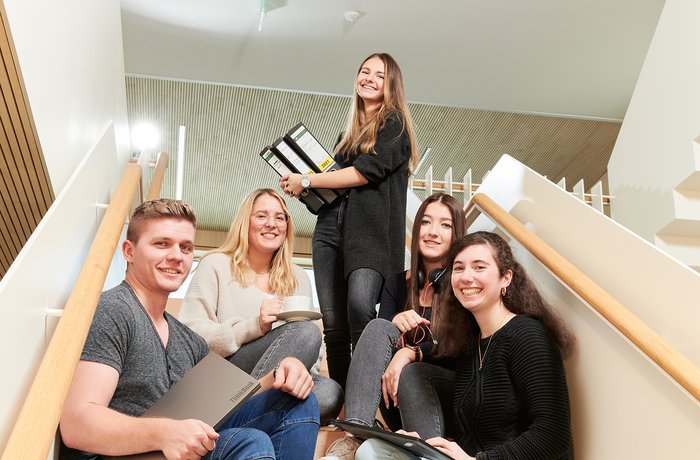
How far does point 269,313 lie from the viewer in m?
2.19

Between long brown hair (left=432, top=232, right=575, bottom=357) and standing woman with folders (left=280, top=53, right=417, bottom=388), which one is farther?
standing woman with folders (left=280, top=53, right=417, bottom=388)

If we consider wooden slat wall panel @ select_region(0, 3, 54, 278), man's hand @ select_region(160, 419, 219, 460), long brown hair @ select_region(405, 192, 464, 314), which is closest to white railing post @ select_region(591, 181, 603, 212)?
long brown hair @ select_region(405, 192, 464, 314)

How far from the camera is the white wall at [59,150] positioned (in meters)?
1.41

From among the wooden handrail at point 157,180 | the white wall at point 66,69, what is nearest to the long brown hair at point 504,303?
the white wall at point 66,69

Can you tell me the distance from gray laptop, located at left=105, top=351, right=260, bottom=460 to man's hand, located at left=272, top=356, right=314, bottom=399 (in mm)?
117

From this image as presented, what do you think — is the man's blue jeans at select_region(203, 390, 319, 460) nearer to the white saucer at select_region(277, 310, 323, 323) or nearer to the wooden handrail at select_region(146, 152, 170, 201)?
the white saucer at select_region(277, 310, 323, 323)

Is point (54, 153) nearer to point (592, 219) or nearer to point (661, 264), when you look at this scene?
point (592, 219)

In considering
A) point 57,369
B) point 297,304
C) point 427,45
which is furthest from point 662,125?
point 57,369

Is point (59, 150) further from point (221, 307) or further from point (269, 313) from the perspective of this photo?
point (269, 313)

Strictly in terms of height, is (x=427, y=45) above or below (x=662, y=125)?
above

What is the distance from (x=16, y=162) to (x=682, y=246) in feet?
11.0

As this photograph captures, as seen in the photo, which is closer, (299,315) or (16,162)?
(299,315)

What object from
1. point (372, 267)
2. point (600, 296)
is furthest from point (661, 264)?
point (372, 267)

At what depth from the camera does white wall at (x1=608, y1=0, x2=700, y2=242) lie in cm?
378
